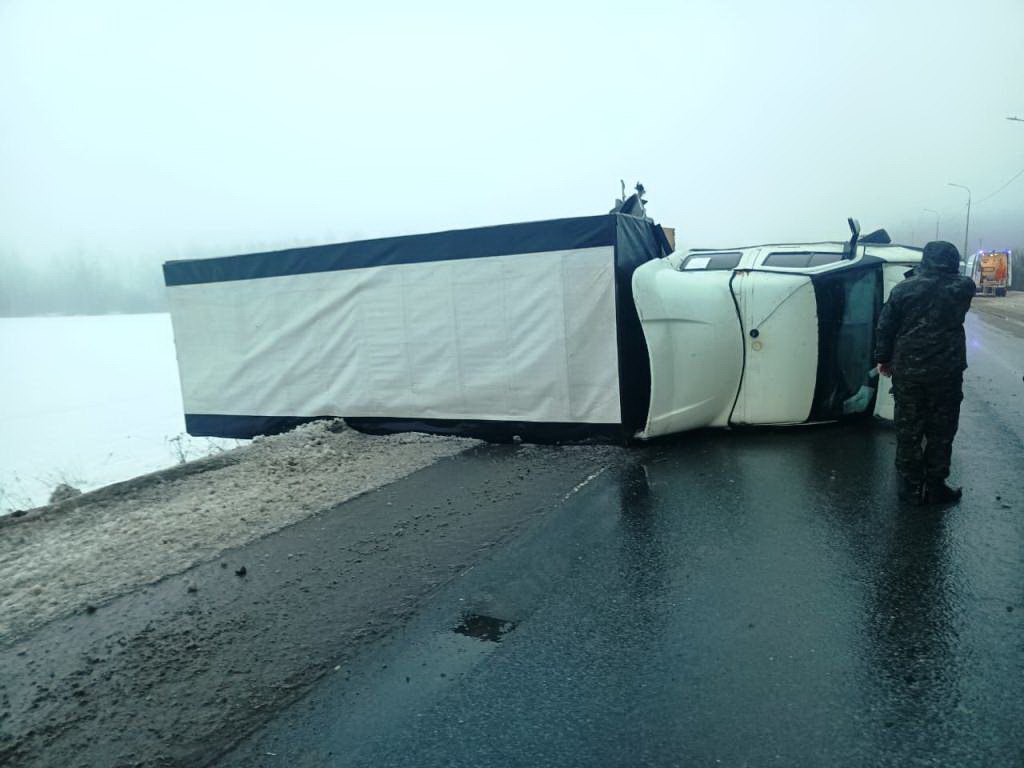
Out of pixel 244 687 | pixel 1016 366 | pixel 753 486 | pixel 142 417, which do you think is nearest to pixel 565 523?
pixel 753 486

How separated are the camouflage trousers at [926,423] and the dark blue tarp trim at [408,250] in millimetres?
3320

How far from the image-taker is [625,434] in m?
7.29

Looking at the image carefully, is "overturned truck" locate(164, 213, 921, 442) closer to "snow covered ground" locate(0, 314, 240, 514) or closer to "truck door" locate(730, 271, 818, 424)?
"truck door" locate(730, 271, 818, 424)

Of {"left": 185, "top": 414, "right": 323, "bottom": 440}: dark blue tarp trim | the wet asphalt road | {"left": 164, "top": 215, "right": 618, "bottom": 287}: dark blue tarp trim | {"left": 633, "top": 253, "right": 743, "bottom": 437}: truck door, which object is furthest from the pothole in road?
{"left": 185, "top": 414, "right": 323, "bottom": 440}: dark blue tarp trim

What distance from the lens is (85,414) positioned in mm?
18422

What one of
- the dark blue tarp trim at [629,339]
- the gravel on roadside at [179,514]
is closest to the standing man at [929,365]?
the dark blue tarp trim at [629,339]

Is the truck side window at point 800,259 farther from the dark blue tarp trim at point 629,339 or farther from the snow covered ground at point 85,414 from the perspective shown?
the snow covered ground at point 85,414

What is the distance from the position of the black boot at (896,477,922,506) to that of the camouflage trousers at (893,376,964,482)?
39 mm

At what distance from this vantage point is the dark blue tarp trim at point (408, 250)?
721 centimetres

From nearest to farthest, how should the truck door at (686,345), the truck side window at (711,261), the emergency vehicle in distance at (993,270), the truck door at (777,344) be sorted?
1. the truck door at (686,345)
2. the truck door at (777,344)
3. the truck side window at (711,261)
4. the emergency vehicle in distance at (993,270)

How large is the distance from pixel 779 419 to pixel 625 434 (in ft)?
6.32

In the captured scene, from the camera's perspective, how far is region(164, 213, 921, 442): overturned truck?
724 cm

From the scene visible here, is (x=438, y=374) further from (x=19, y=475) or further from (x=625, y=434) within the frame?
(x=19, y=475)

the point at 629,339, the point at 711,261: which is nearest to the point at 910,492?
the point at 629,339
